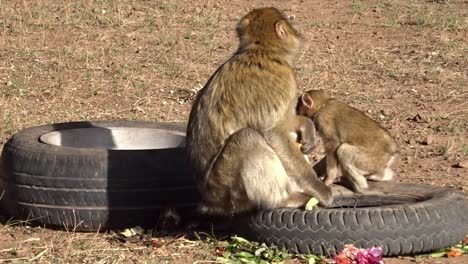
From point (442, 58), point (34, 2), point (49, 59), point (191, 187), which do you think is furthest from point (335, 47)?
point (191, 187)

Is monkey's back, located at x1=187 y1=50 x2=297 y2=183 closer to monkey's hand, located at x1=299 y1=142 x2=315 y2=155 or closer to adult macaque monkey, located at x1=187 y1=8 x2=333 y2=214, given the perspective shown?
adult macaque monkey, located at x1=187 y1=8 x2=333 y2=214

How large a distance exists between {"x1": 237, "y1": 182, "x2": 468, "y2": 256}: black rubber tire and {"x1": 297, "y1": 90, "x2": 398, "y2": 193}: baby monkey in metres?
0.79

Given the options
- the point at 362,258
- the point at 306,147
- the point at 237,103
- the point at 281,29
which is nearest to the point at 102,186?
the point at 237,103

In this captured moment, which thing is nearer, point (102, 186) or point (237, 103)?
point (237, 103)

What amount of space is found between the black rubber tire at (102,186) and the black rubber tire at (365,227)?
2.40 ft

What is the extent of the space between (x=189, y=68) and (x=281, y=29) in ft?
20.0

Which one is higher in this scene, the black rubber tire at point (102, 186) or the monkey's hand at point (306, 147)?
the monkey's hand at point (306, 147)

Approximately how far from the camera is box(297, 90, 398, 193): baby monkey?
25.5 ft

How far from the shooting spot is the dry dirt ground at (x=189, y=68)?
30.1ft

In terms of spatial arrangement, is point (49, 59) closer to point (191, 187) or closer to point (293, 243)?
point (191, 187)

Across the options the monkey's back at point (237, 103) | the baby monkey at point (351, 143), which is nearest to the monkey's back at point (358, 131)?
the baby monkey at point (351, 143)

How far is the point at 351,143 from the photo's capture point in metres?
7.79

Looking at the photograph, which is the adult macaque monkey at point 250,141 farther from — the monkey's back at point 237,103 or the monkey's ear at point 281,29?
the monkey's ear at point 281,29

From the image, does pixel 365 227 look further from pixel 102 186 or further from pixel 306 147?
pixel 102 186
